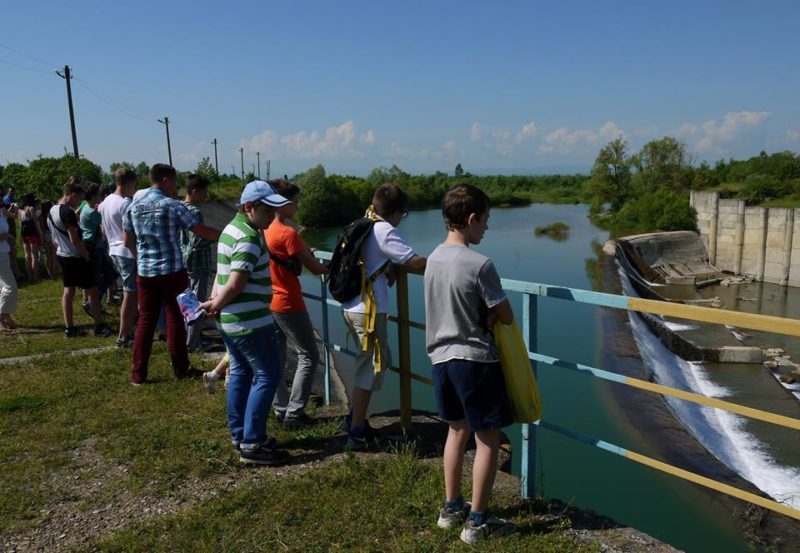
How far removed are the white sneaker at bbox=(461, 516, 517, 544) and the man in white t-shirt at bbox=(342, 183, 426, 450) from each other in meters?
1.21

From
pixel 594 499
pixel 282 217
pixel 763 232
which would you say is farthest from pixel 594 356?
Result: pixel 763 232

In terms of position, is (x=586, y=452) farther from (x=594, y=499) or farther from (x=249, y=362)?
(x=249, y=362)

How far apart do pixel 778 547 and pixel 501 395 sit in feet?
32.5

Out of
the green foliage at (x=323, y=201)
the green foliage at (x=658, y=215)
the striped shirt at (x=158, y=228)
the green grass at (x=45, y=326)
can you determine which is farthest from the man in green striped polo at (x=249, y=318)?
the green foliage at (x=323, y=201)

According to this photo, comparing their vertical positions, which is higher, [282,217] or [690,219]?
[282,217]

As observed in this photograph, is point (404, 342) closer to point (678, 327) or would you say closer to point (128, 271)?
point (128, 271)

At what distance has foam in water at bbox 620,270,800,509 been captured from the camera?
1331 centimetres

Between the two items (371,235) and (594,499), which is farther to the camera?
(594,499)

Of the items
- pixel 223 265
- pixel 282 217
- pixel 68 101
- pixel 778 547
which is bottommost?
pixel 778 547

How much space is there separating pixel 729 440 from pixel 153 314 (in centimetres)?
1489

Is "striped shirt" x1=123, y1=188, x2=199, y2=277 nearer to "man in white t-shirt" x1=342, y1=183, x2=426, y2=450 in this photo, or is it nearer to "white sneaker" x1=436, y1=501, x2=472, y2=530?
"man in white t-shirt" x1=342, y1=183, x2=426, y2=450

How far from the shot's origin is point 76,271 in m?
7.21

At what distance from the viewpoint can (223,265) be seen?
3727 mm

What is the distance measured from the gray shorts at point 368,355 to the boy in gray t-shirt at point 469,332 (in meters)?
1.00
